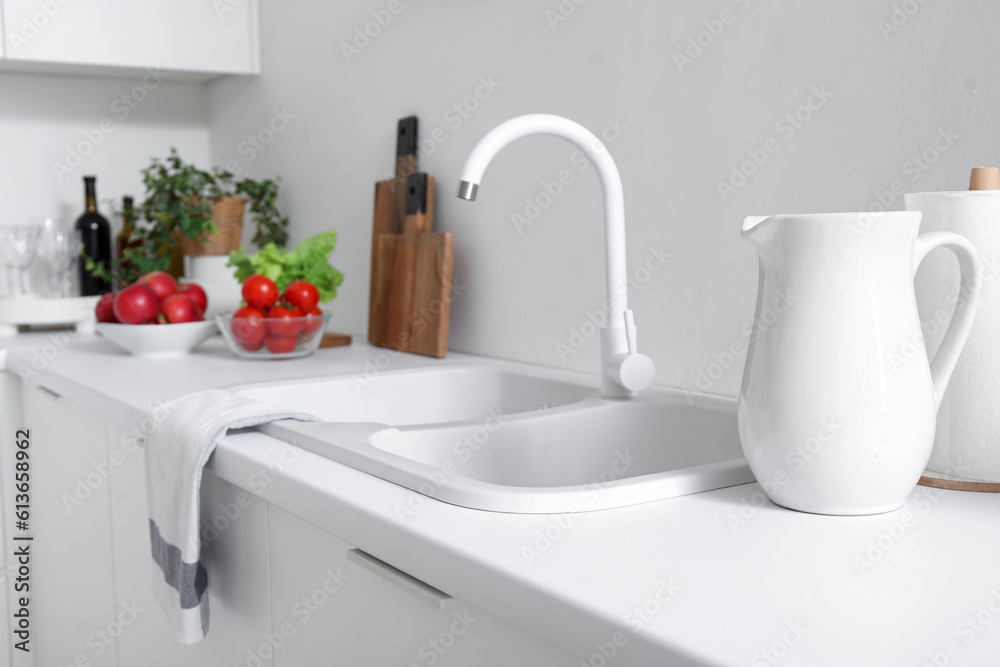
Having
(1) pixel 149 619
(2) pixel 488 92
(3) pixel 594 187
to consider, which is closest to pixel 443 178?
(2) pixel 488 92

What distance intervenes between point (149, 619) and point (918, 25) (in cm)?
112

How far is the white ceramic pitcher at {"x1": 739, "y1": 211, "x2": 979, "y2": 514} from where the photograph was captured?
64 centimetres

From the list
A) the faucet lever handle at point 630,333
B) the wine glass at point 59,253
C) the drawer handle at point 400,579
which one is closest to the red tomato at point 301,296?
the faucet lever handle at point 630,333

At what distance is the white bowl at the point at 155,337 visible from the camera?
1.67 m

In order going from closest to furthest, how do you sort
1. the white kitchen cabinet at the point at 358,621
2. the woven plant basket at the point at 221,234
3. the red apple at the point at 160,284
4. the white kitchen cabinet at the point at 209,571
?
the white kitchen cabinet at the point at 358,621 < the white kitchen cabinet at the point at 209,571 < the red apple at the point at 160,284 < the woven plant basket at the point at 221,234

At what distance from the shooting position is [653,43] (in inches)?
47.1

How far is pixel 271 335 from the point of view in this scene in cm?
161

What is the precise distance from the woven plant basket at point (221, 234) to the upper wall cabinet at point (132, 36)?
353 millimetres

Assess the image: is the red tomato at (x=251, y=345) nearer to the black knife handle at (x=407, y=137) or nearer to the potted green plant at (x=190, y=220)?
the black knife handle at (x=407, y=137)

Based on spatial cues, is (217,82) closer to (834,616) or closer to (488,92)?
(488,92)

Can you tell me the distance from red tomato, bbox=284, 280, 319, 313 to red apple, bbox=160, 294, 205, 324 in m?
0.22

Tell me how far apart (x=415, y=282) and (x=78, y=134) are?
1313 mm

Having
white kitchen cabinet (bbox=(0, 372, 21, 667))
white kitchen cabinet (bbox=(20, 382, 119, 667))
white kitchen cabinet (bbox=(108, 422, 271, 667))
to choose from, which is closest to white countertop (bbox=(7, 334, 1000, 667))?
white kitchen cabinet (bbox=(108, 422, 271, 667))

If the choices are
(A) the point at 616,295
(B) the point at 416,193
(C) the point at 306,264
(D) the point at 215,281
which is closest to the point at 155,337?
(C) the point at 306,264
